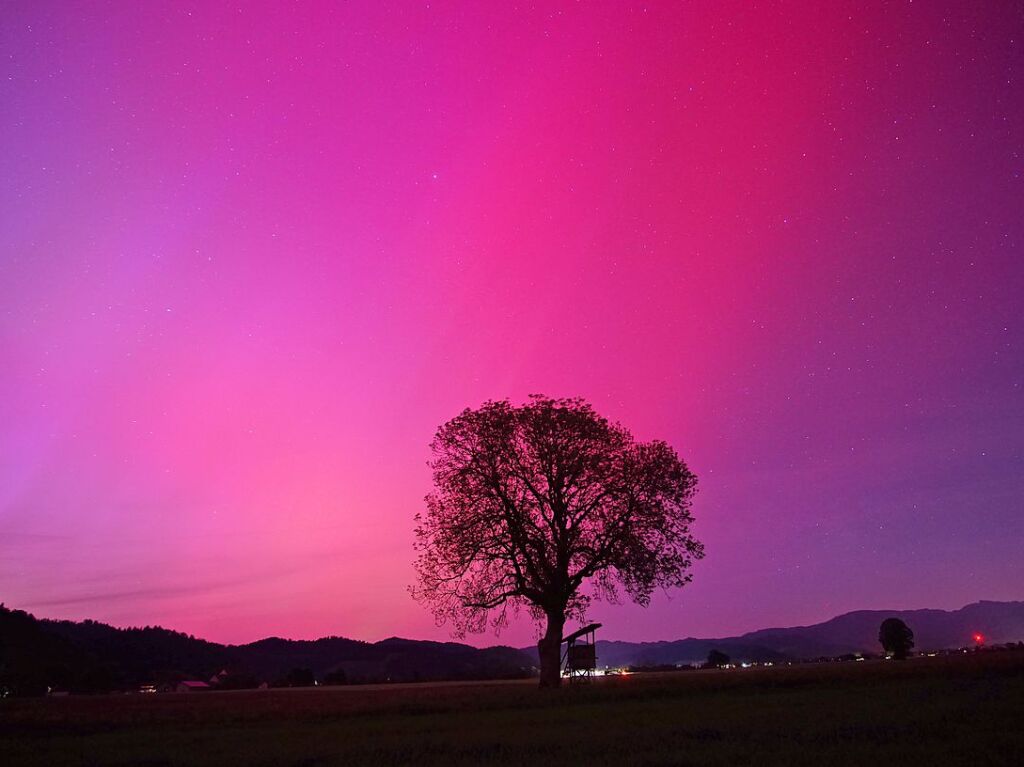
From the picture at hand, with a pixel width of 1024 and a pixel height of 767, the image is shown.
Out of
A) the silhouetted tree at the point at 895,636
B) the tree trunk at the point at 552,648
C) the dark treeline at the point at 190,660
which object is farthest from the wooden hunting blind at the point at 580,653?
the silhouetted tree at the point at 895,636

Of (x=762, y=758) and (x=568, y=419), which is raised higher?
(x=568, y=419)

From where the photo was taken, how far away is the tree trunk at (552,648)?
39625 mm

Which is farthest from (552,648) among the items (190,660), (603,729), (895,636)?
(190,660)

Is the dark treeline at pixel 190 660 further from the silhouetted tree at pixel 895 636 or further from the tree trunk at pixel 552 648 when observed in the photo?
the silhouetted tree at pixel 895 636

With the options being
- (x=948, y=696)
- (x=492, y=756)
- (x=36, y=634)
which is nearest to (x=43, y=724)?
(x=492, y=756)

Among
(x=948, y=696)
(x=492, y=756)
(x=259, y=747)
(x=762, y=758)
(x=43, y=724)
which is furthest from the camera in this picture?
(x=43, y=724)

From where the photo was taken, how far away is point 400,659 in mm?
150125

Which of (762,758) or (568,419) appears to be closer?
(762,758)

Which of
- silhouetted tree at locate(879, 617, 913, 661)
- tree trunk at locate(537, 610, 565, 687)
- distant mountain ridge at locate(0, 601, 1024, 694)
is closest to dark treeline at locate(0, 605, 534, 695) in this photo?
distant mountain ridge at locate(0, 601, 1024, 694)

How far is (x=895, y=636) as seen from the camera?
103m

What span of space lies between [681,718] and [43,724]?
23660mm

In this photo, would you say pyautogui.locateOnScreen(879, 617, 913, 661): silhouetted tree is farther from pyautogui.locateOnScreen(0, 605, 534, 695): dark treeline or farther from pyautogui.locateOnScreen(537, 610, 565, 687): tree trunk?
pyautogui.locateOnScreen(537, 610, 565, 687): tree trunk

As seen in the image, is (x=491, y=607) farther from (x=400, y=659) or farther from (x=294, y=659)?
(x=294, y=659)

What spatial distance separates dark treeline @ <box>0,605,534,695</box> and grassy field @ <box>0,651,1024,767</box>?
51224 millimetres
